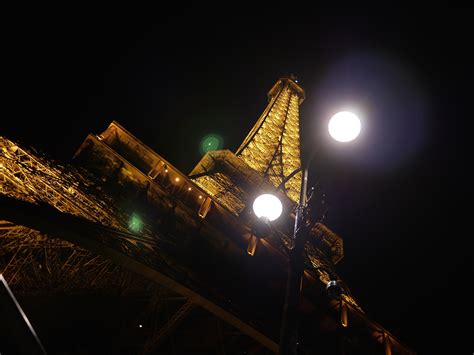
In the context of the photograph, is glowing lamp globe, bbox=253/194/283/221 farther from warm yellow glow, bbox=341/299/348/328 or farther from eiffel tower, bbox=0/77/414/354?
warm yellow glow, bbox=341/299/348/328

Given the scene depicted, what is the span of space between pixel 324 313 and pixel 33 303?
22.5 feet

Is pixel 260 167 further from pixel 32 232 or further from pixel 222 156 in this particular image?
pixel 32 232

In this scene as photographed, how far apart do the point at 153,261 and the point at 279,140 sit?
25.1 meters

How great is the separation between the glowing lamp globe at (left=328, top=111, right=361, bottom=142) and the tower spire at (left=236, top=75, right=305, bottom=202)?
1627cm

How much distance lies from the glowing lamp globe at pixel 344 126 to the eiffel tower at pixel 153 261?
1391 millimetres

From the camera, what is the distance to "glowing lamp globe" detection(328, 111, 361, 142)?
4.48 metres

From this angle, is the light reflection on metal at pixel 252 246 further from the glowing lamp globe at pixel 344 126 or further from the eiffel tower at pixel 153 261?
the glowing lamp globe at pixel 344 126

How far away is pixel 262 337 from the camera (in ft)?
24.0

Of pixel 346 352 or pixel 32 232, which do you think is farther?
pixel 346 352

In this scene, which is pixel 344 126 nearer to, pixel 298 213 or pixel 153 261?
pixel 298 213

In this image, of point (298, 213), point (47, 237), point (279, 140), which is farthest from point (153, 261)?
point (279, 140)

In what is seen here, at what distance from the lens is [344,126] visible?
451 centimetres

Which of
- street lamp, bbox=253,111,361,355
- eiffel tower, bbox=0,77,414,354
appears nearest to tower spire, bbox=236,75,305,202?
eiffel tower, bbox=0,77,414,354

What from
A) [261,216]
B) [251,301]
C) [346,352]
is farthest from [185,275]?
[346,352]
